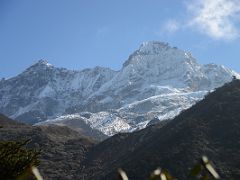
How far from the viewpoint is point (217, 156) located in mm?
89438

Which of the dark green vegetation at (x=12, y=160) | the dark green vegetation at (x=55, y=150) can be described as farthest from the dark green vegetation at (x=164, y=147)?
the dark green vegetation at (x=12, y=160)

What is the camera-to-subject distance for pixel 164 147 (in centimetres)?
9775

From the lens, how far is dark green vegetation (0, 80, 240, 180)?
88562 mm

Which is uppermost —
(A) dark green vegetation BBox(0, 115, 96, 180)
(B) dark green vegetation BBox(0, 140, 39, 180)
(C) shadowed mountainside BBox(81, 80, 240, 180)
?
(A) dark green vegetation BBox(0, 115, 96, 180)

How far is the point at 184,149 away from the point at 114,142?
45029 millimetres

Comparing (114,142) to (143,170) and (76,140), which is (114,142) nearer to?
(76,140)

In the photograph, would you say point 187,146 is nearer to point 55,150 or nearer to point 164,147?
point 164,147

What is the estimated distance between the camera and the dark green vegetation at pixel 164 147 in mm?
88562

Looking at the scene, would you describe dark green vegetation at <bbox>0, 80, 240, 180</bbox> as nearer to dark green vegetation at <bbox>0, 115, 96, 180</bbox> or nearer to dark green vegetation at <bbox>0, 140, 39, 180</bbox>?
dark green vegetation at <bbox>0, 115, 96, 180</bbox>

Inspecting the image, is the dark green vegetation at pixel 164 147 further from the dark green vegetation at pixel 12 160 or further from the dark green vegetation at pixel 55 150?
the dark green vegetation at pixel 12 160

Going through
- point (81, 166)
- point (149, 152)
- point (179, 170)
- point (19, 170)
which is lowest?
point (19, 170)

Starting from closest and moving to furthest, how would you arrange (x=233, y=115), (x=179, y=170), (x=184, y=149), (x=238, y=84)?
(x=179, y=170) → (x=184, y=149) → (x=233, y=115) → (x=238, y=84)

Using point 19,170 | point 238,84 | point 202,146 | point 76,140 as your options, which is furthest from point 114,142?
point 19,170

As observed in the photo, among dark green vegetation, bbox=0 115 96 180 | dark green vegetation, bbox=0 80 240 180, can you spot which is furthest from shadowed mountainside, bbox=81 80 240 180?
dark green vegetation, bbox=0 115 96 180
